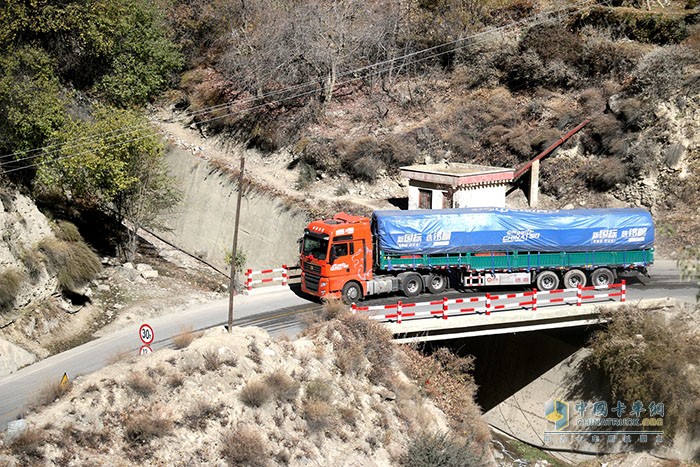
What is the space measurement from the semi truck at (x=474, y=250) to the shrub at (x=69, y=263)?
9.36m

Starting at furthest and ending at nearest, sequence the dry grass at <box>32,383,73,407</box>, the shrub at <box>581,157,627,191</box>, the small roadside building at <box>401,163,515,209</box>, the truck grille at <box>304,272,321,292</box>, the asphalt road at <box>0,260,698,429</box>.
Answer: the shrub at <box>581,157,627,191</box> < the small roadside building at <box>401,163,515,209</box> < the truck grille at <box>304,272,321,292</box> < the asphalt road at <box>0,260,698,429</box> < the dry grass at <box>32,383,73,407</box>

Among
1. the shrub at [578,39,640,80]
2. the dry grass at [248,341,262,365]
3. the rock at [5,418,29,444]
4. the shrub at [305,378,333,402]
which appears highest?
the shrub at [578,39,640,80]

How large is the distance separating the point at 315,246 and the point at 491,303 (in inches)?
269

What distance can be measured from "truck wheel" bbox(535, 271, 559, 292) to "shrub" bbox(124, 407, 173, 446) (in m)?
16.0

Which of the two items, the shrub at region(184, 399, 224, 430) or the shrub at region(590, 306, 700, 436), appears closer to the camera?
the shrub at region(184, 399, 224, 430)

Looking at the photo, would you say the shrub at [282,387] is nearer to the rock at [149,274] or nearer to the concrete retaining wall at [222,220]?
the rock at [149,274]

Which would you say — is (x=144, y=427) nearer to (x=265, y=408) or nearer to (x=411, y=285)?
(x=265, y=408)

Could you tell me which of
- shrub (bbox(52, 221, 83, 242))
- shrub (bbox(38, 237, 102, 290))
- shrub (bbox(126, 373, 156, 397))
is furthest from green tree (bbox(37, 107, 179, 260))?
shrub (bbox(126, 373, 156, 397))

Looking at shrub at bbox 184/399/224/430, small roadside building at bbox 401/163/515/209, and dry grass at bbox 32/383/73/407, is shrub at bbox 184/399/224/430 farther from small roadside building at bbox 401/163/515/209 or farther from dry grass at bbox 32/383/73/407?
small roadside building at bbox 401/163/515/209

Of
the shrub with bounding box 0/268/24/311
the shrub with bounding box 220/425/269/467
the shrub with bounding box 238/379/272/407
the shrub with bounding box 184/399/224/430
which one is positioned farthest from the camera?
the shrub with bounding box 0/268/24/311

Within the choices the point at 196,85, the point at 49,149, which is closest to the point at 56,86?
the point at 49,149

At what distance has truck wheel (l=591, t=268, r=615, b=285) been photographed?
2767 cm

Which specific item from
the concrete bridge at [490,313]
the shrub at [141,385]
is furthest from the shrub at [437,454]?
the shrub at [141,385]

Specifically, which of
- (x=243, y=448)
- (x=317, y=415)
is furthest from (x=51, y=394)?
(x=317, y=415)
